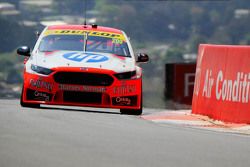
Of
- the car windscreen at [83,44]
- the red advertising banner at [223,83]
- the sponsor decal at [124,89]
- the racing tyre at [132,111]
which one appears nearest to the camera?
the sponsor decal at [124,89]

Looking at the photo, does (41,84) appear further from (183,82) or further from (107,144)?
(183,82)

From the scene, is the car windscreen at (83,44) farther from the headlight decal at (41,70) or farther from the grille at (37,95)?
the grille at (37,95)

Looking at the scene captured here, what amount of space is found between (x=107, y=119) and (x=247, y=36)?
6619cm

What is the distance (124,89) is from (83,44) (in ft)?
5.06

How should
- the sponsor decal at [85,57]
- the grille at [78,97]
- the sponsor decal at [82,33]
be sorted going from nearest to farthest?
the grille at [78,97] < the sponsor decal at [85,57] < the sponsor decal at [82,33]

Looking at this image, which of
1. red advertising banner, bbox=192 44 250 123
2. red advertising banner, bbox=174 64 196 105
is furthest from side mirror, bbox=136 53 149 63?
red advertising banner, bbox=174 64 196 105

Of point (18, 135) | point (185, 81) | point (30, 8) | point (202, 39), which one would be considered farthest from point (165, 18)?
point (18, 135)

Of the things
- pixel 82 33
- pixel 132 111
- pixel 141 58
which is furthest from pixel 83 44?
pixel 132 111

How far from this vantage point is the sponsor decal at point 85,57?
1542cm

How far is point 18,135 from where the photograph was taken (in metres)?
11.7

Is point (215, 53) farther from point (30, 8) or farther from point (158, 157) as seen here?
point (30, 8)

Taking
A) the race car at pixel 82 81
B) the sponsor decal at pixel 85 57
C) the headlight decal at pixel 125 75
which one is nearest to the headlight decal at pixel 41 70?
the race car at pixel 82 81

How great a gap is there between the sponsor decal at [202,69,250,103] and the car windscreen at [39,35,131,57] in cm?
184

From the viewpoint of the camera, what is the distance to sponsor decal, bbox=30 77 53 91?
15.1 metres
